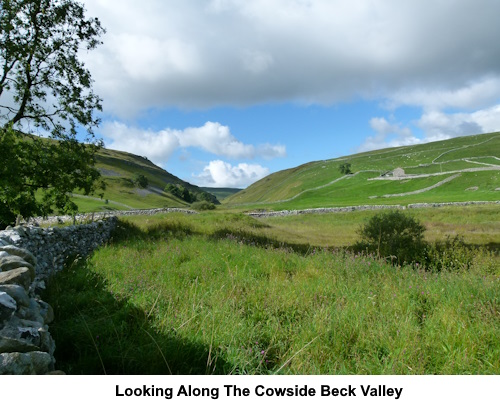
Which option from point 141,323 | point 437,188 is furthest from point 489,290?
point 437,188

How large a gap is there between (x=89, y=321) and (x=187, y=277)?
255 cm

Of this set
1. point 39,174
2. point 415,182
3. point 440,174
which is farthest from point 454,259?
point 440,174

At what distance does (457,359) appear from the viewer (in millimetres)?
3492

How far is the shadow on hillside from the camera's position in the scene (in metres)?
3.71

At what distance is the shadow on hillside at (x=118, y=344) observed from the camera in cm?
371

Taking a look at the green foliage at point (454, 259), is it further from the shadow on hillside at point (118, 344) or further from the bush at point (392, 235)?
the shadow on hillside at point (118, 344)

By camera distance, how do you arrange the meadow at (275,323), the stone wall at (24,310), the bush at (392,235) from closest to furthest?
the stone wall at (24,310) → the meadow at (275,323) → the bush at (392,235)

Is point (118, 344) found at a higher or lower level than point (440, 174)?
lower

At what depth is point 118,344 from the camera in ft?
13.6

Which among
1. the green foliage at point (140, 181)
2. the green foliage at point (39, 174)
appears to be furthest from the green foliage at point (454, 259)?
the green foliage at point (140, 181)

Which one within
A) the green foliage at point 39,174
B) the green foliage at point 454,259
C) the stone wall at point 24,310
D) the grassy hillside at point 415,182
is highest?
the grassy hillside at point 415,182

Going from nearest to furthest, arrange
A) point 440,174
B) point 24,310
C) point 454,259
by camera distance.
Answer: point 24,310, point 454,259, point 440,174

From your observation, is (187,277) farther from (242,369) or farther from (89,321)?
(242,369)

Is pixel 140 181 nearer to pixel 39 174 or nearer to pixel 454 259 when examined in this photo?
pixel 39 174
